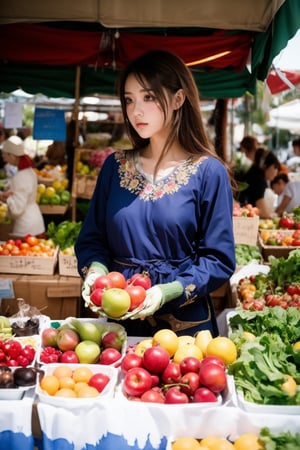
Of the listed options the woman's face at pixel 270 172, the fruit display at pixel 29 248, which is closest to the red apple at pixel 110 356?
the fruit display at pixel 29 248

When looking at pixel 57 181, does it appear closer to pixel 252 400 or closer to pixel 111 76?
pixel 111 76

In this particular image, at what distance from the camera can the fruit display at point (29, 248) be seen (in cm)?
546

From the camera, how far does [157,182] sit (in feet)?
9.43

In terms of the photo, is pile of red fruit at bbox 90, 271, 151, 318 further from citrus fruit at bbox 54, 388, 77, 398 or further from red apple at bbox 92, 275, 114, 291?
citrus fruit at bbox 54, 388, 77, 398

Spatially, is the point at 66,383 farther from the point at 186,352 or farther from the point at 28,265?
the point at 28,265

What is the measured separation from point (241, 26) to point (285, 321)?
2269 mm

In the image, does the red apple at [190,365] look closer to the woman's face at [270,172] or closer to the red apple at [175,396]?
the red apple at [175,396]

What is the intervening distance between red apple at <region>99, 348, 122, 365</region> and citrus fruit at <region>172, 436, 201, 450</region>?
A: 0.50 m

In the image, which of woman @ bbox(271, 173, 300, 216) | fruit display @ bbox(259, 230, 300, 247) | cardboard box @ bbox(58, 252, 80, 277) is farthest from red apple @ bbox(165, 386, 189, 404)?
woman @ bbox(271, 173, 300, 216)

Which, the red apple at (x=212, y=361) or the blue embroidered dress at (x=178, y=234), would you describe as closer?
the red apple at (x=212, y=361)

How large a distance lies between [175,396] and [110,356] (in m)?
0.45

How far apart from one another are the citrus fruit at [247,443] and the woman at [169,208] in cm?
77

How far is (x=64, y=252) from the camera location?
549 centimetres

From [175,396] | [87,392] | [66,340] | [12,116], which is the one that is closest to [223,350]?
[175,396]
